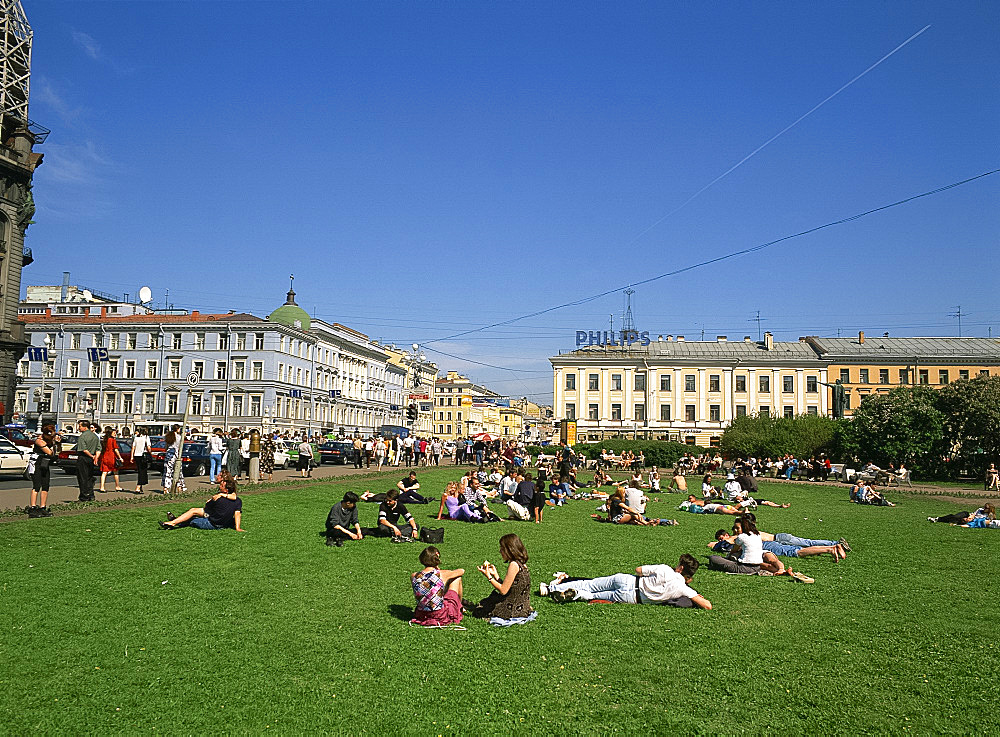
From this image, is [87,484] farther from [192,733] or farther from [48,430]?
[192,733]

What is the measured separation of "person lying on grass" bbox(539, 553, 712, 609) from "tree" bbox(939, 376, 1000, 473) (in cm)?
4136

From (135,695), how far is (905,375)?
300 ft

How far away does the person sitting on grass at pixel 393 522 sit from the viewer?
583 inches

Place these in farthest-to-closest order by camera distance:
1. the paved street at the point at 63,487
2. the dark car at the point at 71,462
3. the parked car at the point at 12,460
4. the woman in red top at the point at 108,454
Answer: the dark car at the point at 71,462, the parked car at the point at 12,460, the woman in red top at the point at 108,454, the paved street at the point at 63,487

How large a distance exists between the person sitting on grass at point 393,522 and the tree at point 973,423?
39781 millimetres

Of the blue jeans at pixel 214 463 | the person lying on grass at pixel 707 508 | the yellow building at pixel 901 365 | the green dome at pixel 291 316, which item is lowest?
the person lying on grass at pixel 707 508

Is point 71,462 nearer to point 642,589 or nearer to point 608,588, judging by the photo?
point 608,588

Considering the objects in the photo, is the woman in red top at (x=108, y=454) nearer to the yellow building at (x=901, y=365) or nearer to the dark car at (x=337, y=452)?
the dark car at (x=337, y=452)

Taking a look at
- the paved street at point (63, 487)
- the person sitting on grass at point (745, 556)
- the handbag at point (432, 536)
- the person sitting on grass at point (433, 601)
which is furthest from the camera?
the paved street at point (63, 487)

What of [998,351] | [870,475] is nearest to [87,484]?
[870,475]

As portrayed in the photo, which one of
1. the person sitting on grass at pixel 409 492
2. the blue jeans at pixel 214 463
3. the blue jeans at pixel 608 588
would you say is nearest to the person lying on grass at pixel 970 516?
the person sitting on grass at pixel 409 492

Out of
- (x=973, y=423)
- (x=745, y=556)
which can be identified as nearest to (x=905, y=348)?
(x=973, y=423)

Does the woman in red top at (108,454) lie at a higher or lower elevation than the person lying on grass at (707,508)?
higher

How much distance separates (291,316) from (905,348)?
6879 cm
